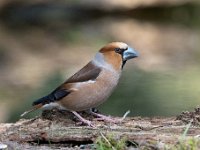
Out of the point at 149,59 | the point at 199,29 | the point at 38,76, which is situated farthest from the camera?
the point at 199,29

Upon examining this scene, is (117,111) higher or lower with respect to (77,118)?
higher

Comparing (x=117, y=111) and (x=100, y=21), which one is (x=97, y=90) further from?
(x=100, y=21)

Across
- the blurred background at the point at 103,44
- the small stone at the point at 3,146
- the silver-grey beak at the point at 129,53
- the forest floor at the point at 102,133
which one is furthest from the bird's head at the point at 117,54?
the blurred background at the point at 103,44

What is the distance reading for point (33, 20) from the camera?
20625mm

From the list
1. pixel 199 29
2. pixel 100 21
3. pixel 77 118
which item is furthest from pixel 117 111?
pixel 100 21

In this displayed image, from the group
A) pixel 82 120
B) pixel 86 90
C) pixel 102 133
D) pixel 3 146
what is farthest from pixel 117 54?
pixel 3 146

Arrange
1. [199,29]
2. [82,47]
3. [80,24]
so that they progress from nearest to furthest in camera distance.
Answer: [82,47] → [199,29] → [80,24]

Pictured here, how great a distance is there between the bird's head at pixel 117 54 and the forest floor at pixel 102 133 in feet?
1.73

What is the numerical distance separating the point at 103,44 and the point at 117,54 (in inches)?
411

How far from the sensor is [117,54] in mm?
6254

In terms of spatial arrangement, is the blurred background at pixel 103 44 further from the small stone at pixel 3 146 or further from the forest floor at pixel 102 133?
the small stone at pixel 3 146

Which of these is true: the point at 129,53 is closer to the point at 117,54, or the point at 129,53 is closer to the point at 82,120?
the point at 117,54

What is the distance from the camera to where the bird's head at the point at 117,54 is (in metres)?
6.20

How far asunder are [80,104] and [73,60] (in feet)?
29.6
